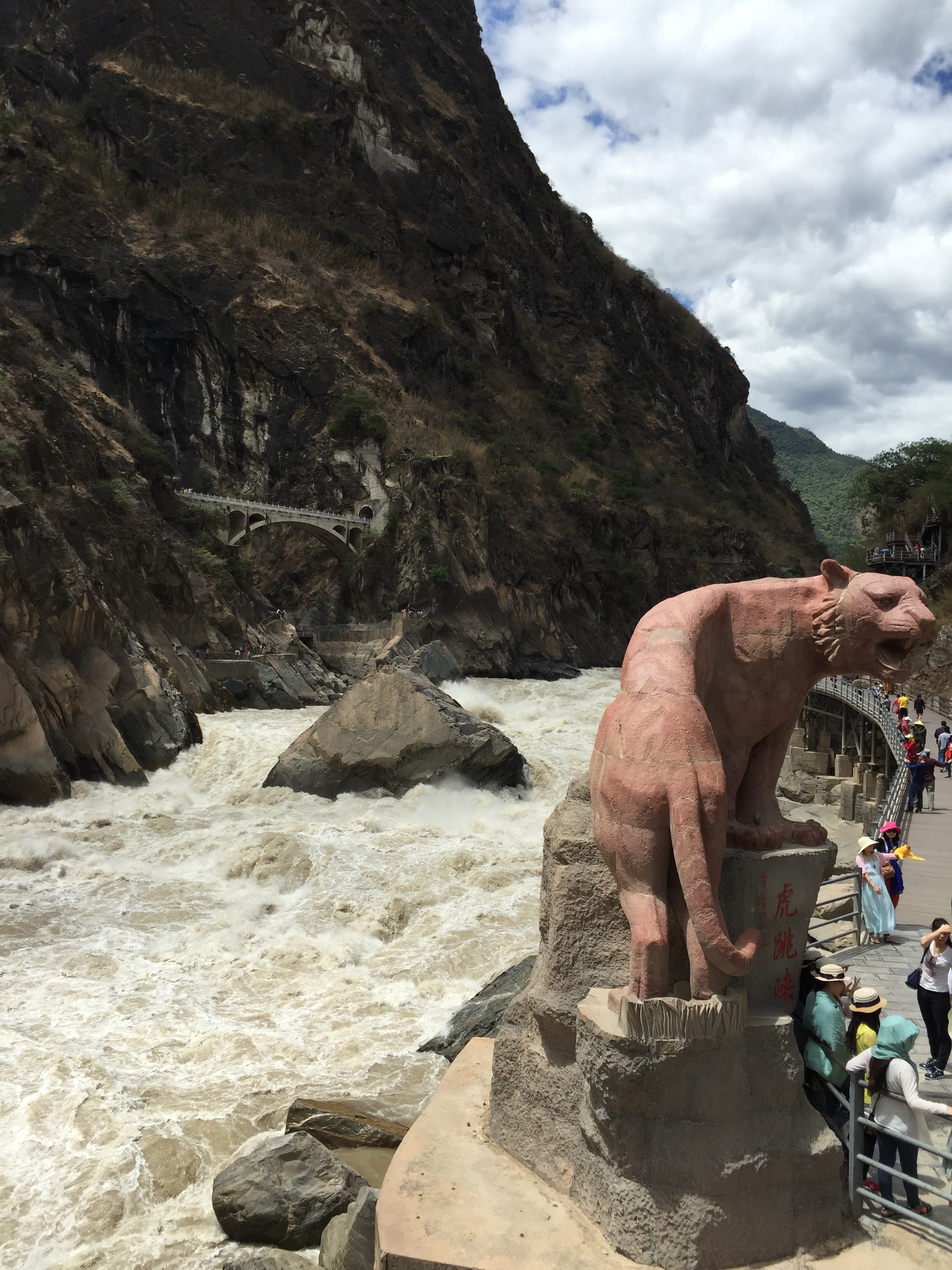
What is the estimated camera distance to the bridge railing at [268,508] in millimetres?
38312

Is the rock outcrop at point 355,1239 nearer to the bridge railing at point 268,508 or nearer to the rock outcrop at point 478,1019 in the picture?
the rock outcrop at point 478,1019

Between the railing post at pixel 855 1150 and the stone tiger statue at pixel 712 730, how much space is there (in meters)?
0.80

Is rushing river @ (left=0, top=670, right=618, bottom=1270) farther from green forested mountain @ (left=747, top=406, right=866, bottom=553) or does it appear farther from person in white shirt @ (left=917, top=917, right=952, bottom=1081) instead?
green forested mountain @ (left=747, top=406, right=866, bottom=553)

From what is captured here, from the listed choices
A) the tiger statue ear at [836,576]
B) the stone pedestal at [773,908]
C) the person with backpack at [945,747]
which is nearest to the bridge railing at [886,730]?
the person with backpack at [945,747]

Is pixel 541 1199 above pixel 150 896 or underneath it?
above

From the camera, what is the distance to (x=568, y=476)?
2235 inches

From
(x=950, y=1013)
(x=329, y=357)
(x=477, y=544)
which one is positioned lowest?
(x=950, y=1013)

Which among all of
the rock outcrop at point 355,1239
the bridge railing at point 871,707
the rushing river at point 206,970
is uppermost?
the bridge railing at point 871,707

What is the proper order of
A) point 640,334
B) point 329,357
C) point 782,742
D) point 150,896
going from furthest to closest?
point 640,334 < point 329,357 < point 150,896 < point 782,742

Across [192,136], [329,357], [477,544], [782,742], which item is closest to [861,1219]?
[782,742]

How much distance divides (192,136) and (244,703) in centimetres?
4258

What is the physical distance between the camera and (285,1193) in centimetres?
585

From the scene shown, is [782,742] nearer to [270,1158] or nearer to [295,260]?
[270,1158]

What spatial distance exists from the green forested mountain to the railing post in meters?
83.0
